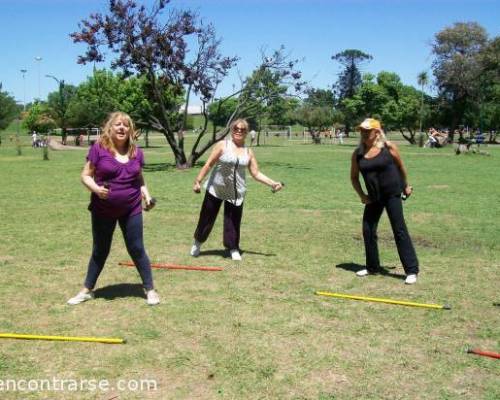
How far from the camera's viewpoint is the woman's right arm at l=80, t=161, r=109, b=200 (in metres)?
5.06

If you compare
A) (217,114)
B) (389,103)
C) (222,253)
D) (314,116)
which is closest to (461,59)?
(389,103)

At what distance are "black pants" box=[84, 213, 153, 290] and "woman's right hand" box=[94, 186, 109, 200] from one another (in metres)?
0.34

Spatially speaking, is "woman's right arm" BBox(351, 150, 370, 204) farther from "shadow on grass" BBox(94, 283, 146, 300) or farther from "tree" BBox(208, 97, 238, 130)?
"tree" BBox(208, 97, 238, 130)

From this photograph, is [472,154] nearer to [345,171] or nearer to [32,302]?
[345,171]

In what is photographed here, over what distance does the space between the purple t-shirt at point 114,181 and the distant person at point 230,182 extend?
185 centimetres

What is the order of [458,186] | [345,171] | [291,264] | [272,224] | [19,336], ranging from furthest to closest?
[345,171] < [458,186] < [272,224] < [291,264] < [19,336]

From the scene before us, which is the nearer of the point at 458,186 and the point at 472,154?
the point at 458,186

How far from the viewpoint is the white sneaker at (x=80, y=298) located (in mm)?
5504

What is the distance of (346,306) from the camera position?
554 centimetres

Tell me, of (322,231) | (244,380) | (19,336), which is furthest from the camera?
(322,231)

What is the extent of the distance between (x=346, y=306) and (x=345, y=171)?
17097mm

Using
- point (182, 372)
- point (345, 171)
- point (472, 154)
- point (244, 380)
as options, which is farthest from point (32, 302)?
point (472, 154)

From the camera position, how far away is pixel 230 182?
7305 millimetres

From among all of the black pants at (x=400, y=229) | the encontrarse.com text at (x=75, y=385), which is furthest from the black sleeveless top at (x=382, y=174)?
the encontrarse.com text at (x=75, y=385)
